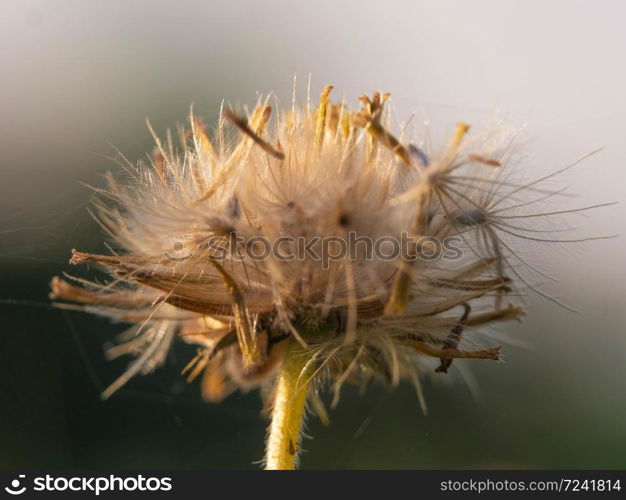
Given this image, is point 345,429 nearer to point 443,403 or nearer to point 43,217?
point 443,403

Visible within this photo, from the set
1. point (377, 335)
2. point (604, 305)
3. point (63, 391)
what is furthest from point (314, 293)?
point (63, 391)

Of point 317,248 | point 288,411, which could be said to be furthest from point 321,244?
point 288,411

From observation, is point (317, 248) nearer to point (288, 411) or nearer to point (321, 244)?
point (321, 244)

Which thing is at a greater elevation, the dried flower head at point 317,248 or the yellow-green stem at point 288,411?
the dried flower head at point 317,248

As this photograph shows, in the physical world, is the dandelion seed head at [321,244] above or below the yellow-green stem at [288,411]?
above

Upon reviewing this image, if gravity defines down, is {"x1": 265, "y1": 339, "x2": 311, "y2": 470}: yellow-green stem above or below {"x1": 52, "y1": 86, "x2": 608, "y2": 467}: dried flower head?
below
